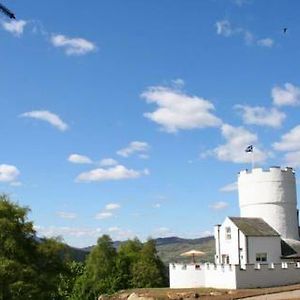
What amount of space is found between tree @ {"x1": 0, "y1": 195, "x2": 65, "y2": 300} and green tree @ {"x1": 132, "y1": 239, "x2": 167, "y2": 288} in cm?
2715

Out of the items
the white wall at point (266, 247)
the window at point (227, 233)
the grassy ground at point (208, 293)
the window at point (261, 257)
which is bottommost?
the grassy ground at point (208, 293)

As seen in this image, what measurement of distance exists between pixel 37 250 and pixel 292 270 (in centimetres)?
1865

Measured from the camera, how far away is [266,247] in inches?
1806

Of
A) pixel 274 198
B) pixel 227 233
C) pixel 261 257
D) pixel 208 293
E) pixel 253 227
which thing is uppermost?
pixel 274 198

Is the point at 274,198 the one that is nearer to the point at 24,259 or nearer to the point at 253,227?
the point at 253,227

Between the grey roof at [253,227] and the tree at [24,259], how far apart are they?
48.7 feet

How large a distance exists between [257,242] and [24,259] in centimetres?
1856

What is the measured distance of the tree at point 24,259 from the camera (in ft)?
113

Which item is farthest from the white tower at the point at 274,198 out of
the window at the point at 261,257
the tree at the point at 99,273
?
the tree at the point at 99,273

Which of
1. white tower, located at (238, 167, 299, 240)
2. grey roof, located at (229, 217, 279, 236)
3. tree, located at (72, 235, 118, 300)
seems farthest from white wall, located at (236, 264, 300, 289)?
tree, located at (72, 235, 118, 300)

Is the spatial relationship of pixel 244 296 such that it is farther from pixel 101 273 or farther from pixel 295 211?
pixel 101 273

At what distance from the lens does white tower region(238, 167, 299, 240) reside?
4909cm

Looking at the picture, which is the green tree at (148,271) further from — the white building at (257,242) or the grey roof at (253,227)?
the grey roof at (253,227)

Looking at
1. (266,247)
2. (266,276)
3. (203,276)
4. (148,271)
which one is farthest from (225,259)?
(148,271)
